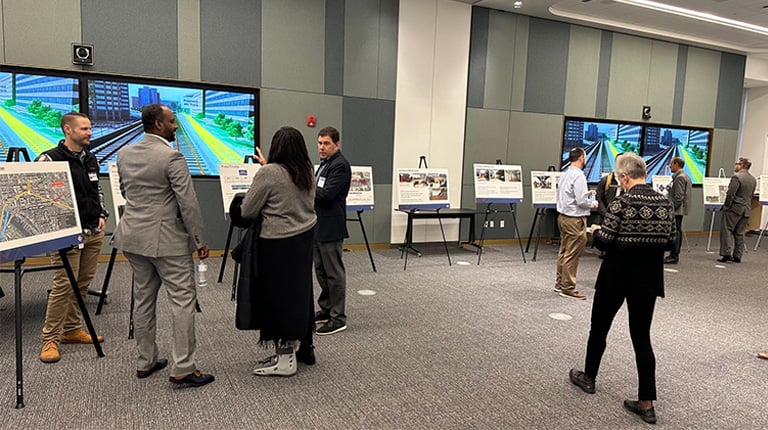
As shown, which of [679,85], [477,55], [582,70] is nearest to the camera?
[477,55]

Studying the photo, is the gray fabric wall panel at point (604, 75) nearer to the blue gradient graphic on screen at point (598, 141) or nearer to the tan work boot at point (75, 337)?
the blue gradient graphic on screen at point (598, 141)

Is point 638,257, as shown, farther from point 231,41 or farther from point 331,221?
point 231,41

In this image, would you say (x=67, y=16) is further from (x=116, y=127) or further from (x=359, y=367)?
(x=359, y=367)

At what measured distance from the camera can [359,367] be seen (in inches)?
125

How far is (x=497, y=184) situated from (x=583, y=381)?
4372 millimetres

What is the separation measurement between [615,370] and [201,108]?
532cm

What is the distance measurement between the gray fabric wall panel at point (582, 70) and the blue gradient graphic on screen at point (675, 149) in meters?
1.61

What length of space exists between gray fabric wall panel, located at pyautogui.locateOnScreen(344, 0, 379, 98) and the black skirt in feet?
14.7

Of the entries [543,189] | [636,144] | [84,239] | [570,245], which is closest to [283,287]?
[84,239]

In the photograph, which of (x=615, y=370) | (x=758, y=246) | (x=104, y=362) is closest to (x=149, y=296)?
(x=104, y=362)

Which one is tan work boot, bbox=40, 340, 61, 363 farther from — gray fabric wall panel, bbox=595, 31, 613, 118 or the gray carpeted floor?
gray fabric wall panel, bbox=595, 31, 613, 118

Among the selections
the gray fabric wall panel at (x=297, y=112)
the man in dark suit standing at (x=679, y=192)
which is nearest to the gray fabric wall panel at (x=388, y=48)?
the gray fabric wall panel at (x=297, y=112)

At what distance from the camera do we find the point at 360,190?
6.22 metres

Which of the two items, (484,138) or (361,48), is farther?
(484,138)
